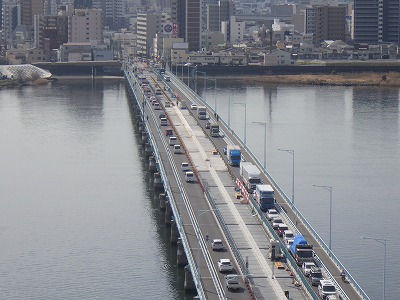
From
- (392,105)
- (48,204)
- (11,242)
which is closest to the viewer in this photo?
(11,242)

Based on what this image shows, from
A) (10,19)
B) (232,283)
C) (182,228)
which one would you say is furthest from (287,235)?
(10,19)

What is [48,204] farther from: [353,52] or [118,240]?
[353,52]

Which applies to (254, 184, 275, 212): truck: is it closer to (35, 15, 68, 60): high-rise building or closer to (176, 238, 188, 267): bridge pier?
(176, 238, 188, 267): bridge pier

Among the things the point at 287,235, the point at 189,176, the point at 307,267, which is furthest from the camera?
the point at 189,176

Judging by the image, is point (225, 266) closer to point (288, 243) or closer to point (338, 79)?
point (288, 243)

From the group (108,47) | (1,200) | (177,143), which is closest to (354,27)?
(108,47)

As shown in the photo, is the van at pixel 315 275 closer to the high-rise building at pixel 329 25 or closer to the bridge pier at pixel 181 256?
the bridge pier at pixel 181 256

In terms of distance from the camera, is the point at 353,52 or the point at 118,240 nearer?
the point at 118,240
